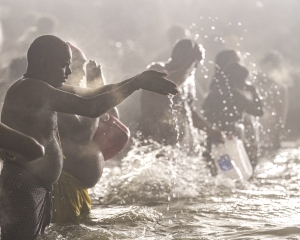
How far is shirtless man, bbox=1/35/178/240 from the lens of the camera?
2312 millimetres

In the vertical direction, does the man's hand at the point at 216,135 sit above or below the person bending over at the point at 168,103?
below

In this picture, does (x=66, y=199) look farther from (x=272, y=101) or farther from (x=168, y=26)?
(x=168, y=26)

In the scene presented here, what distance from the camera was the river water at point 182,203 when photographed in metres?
2.72

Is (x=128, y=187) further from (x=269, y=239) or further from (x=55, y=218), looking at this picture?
(x=269, y=239)

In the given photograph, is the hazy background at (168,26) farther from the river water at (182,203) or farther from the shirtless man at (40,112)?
the shirtless man at (40,112)

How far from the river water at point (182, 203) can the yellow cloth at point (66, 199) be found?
3.7 inches

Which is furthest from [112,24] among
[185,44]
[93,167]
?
[93,167]

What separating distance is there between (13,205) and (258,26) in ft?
39.3

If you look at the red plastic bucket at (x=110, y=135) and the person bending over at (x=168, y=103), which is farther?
the person bending over at (x=168, y=103)

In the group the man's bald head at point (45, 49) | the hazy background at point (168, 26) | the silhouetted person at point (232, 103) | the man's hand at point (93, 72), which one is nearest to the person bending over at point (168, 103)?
the silhouetted person at point (232, 103)

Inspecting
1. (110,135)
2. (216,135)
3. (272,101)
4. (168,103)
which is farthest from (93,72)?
(272,101)

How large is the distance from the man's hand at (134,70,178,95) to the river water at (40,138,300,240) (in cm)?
93

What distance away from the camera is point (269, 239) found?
2.51 meters

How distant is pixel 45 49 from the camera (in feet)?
8.15
